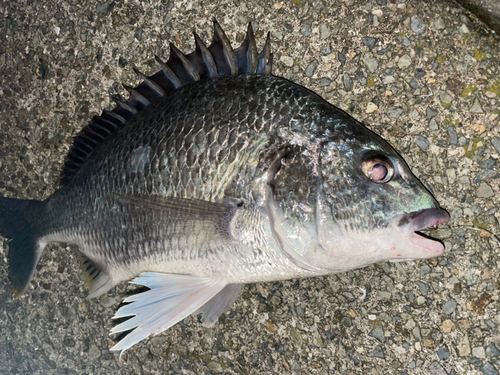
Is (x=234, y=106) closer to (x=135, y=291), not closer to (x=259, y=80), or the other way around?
(x=259, y=80)

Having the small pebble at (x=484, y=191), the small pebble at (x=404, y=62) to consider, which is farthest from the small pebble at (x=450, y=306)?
the small pebble at (x=404, y=62)

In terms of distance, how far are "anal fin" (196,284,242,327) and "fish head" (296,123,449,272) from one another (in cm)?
51

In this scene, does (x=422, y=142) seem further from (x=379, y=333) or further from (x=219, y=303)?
(x=219, y=303)

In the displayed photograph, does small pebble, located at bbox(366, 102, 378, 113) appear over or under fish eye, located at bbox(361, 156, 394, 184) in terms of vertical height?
over

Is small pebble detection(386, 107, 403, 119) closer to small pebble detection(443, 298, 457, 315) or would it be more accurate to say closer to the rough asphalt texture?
the rough asphalt texture

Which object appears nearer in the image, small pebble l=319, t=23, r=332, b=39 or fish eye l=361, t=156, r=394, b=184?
fish eye l=361, t=156, r=394, b=184

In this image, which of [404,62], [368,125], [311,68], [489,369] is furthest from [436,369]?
[311,68]

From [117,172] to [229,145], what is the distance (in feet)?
1.86

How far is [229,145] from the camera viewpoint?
1.59 meters

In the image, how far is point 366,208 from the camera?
1450mm

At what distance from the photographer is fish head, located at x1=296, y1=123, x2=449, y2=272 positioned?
143cm

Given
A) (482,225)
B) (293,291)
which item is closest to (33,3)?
(293,291)

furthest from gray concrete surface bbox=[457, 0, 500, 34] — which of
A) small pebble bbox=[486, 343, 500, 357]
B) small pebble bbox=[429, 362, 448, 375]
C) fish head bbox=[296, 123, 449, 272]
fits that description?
small pebble bbox=[429, 362, 448, 375]

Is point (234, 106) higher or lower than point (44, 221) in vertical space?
higher
